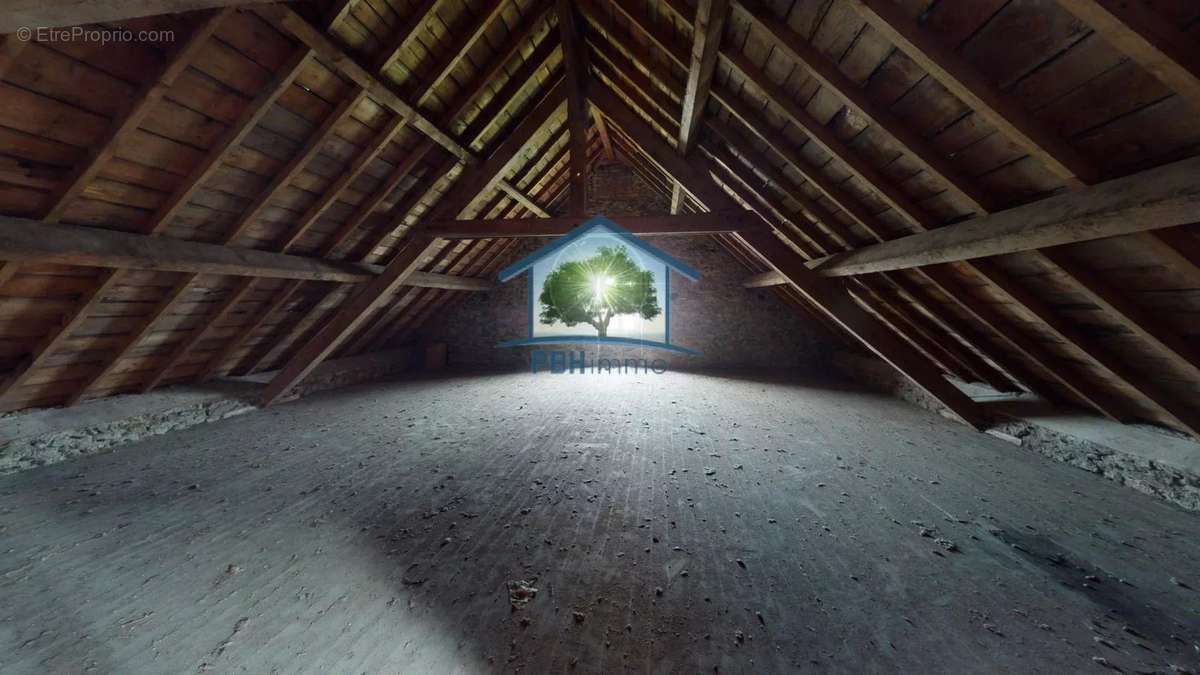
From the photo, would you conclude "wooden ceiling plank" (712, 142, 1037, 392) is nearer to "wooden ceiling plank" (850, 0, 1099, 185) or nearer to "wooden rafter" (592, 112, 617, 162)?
"wooden ceiling plank" (850, 0, 1099, 185)

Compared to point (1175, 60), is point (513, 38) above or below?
above

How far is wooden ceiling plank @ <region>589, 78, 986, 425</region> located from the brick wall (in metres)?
4.00

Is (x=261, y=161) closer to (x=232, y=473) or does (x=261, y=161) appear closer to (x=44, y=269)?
(x=44, y=269)

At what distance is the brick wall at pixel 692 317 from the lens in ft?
26.0

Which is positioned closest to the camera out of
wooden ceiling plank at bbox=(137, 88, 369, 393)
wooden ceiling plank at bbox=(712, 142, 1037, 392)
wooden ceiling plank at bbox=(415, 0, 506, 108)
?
wooden ceiling plank at bbox=(137, 88, 369, 393)

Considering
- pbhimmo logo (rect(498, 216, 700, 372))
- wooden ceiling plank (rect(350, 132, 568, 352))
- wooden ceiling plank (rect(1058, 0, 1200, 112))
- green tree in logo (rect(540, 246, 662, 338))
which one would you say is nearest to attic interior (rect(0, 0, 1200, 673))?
wooden ceiling plank (rect(1058, 0, 1200, 112))

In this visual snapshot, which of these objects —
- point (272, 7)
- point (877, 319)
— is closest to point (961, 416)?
point (877, 319)

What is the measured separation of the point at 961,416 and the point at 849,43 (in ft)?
11.6

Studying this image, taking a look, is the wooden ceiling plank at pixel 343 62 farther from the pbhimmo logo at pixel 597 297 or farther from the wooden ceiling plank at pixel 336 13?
the pbhimmo logo at pixel 597 297

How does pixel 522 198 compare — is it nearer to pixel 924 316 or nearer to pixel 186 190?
pixel 186 190

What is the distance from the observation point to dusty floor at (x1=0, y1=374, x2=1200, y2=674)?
1.40 meters

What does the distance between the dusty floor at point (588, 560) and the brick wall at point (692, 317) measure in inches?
179

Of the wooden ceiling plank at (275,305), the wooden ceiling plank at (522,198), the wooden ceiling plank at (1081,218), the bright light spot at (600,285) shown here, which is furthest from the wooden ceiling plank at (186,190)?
the bright light spot at (600,285)

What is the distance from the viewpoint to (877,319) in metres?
4.50
